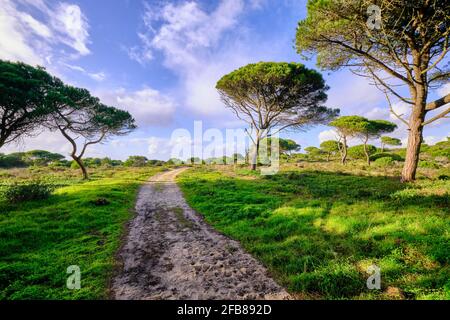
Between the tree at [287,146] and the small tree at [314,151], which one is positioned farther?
the small tree at [314,151]

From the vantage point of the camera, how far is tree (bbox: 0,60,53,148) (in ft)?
48.3

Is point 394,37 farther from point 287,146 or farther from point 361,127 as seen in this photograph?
point 287,146

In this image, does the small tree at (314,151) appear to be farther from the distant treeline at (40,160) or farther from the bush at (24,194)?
the bush at (24,194)

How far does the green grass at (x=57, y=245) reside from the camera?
468 cm

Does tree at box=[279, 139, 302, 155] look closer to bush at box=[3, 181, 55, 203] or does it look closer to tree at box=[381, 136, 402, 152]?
tree at box=[381, 136, 402, 152]

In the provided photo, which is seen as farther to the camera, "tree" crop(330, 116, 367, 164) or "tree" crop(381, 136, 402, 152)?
"tree" crop(381, 136, 402, 152)

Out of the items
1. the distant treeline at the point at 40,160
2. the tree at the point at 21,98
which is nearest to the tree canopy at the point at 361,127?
the tree at the point at 21,98

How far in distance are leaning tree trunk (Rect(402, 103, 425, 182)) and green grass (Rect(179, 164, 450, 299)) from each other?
166 cm

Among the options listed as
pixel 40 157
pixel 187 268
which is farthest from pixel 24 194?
pixel 40 157

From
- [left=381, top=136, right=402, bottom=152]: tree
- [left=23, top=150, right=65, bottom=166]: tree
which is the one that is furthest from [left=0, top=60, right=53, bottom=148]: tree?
[left=381, top=136, right=402, bottom=152]: tree

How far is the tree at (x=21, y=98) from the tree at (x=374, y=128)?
42.7 meters
